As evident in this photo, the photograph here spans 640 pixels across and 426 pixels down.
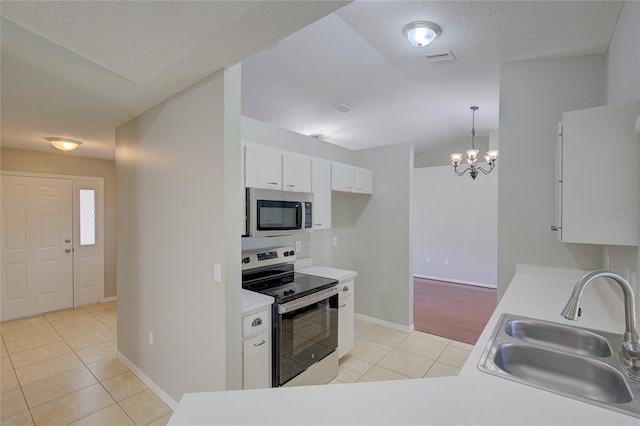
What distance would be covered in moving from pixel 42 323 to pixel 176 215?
142 inches

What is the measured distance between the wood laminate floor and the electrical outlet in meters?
3.09

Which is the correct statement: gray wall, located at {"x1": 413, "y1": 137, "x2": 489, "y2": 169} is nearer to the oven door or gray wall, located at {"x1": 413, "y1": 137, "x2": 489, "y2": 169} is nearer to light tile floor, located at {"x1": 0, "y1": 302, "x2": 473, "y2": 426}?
light tile floor, located at {"x1": 0, "y1": 302, "x2": 473, "y2": 426}

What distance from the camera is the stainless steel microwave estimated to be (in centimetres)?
232

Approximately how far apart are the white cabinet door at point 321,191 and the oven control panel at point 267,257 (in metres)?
0.40

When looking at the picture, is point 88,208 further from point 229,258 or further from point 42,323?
point 229,258

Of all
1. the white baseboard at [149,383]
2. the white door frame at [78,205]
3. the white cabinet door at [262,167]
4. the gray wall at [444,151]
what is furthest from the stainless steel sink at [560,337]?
the gray wall at [444,151]

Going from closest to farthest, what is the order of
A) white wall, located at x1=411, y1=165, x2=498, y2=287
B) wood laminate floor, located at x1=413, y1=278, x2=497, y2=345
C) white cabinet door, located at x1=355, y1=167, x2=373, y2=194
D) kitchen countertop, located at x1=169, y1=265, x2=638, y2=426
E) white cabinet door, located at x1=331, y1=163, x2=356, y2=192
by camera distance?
kitchen countertop, located at x1=169, y1=265, x2=638, y2=426 → white cabinet door, located at x1=331, y1=163, x2=356, y2=192 → white cabinet door, located at x1=355, y1=167, x2=373, y2=194 → wood laminate floor, located at x1=413, y1=278, x2=497, y2=345 → white wall, located at x1=411, y1=165, x2=498, y2=287

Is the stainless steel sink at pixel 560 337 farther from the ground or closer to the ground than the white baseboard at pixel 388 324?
farther from the ground

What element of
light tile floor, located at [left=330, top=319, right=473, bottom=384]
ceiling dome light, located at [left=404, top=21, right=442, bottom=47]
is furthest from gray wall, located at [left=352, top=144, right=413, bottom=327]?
ceiling dome light, located at [left=404, top=21, right=442, bottom=47]

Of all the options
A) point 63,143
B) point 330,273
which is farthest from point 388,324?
point 63,143

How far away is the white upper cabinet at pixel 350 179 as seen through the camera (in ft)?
10.9

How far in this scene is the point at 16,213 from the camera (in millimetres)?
4215

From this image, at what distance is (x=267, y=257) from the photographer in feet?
9.37

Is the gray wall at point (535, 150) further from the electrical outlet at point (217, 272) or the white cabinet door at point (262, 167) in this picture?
the electrical outlet at point (217, 272)
